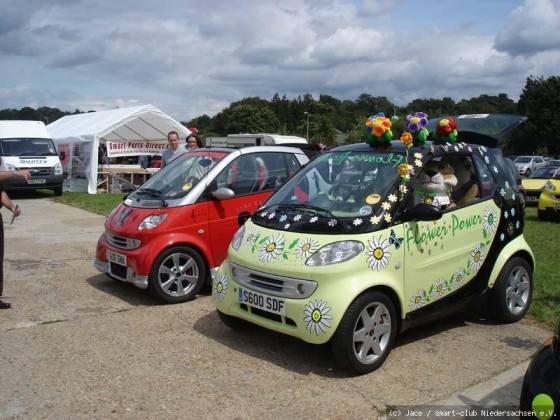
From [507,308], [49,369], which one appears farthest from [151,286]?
[507,308]

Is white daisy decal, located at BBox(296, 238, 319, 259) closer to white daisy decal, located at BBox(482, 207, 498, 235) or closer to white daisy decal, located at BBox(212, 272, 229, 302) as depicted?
white daisy decal, located at BBox(212, 272, 229, 302)

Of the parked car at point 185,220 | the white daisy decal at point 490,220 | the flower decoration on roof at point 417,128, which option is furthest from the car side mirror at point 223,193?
the white daisy decal at point 490,220

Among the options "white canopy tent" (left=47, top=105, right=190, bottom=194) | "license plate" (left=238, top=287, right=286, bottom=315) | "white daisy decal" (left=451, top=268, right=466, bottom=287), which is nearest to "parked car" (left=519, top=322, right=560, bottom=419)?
"license plate" (left=238, top=287, right=286, bottom=315)

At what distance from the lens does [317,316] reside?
4.09 metres

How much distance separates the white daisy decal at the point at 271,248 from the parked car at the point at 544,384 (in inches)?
83.8

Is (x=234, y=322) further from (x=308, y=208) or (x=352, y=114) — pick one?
(x=352, y=114)

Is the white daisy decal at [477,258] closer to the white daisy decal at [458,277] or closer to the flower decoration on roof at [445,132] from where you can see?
the white daisy decal at [458,277]

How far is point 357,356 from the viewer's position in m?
4.21

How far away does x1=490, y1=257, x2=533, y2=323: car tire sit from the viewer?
5.37 metres

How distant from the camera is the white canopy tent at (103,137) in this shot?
2078cm

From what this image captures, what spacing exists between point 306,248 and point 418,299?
→ 116cm

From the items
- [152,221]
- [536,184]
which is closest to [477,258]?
[152,221]

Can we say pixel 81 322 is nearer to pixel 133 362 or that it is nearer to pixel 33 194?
pixel 133 362

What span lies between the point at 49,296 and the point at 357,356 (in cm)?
402
